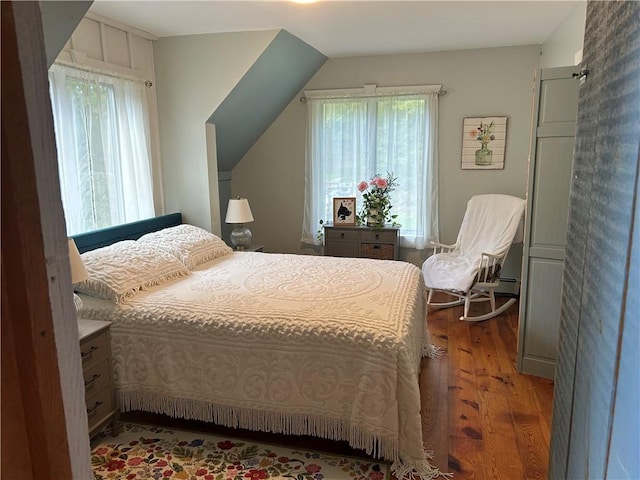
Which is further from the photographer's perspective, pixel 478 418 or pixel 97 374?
pixel 478 418

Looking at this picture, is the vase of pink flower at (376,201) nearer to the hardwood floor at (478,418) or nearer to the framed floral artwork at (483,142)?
the framed floral artwork at (483,142)

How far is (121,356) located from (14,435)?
195 cm

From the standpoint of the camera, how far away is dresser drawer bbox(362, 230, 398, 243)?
14.9 ft

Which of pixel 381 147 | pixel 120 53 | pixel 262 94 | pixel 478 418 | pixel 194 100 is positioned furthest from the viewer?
pixel 381 147

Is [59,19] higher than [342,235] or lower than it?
higher

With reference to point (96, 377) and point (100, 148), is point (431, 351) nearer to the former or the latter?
point (96, 377)

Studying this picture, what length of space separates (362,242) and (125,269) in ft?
8.48

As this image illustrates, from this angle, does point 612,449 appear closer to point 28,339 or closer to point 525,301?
point 28,339

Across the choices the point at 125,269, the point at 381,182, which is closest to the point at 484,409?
the point at 125,269

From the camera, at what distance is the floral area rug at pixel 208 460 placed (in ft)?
6.81

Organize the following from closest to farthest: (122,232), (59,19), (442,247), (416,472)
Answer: (59,19) → (416,472) → (122,232) → (442,247)

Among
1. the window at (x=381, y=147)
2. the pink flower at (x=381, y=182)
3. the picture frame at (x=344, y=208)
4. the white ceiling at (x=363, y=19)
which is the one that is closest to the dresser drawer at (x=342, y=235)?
the picture frame at (x=344, y=208)

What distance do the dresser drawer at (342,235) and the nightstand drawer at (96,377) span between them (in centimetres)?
282

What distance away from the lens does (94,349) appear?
217cm
